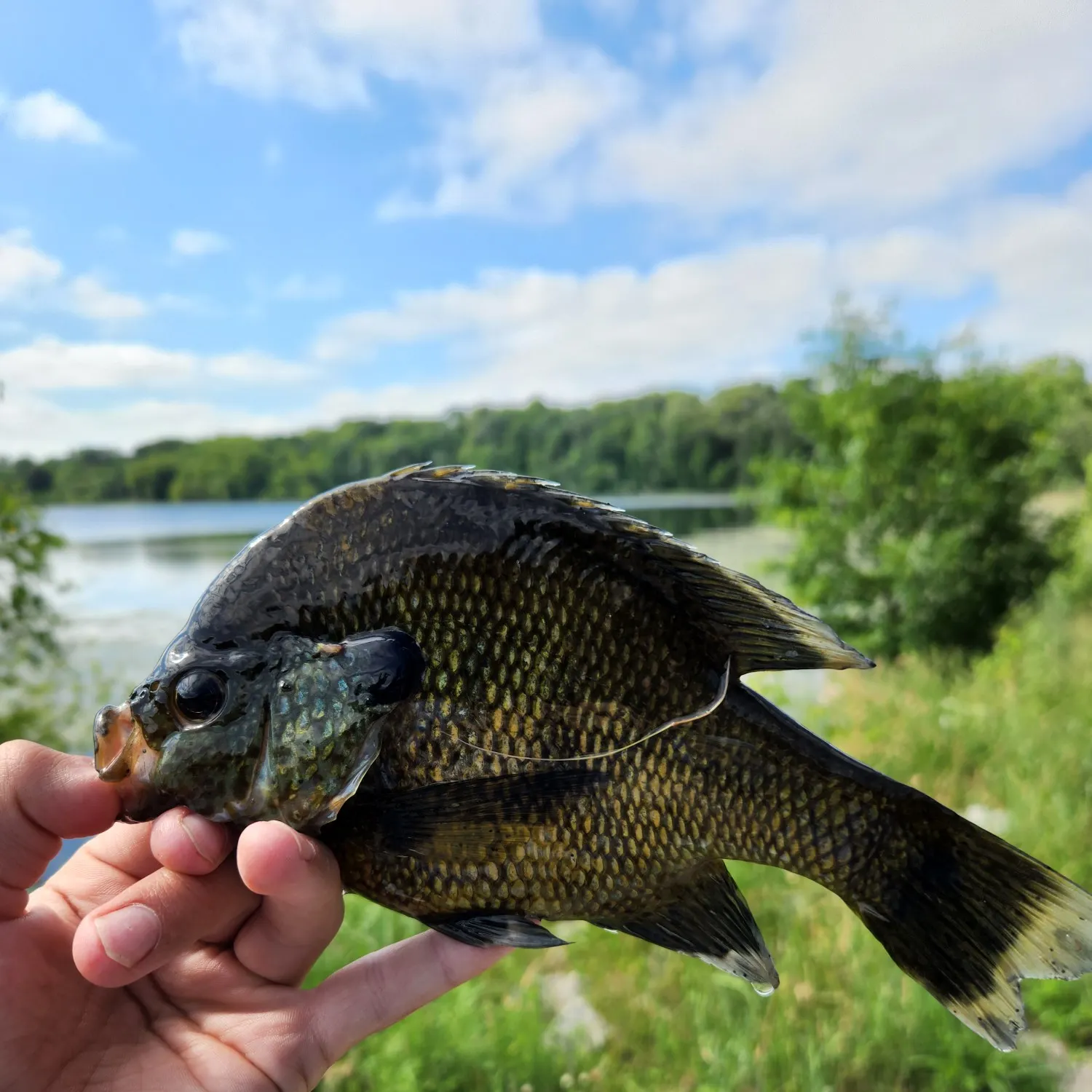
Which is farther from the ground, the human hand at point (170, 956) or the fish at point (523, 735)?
the fish at point (523, 735)

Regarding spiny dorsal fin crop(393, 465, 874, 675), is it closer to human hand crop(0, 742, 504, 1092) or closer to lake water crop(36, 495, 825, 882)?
human hand crop(0, 742, 504, 1092)

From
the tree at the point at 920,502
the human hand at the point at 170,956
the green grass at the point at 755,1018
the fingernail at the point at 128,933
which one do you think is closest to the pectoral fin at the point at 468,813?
the human hand at the point at 170,956

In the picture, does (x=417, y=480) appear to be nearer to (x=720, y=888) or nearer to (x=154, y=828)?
(x=154, y=828)

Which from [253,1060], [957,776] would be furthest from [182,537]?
[253,1060]

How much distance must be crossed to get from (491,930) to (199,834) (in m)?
0.54

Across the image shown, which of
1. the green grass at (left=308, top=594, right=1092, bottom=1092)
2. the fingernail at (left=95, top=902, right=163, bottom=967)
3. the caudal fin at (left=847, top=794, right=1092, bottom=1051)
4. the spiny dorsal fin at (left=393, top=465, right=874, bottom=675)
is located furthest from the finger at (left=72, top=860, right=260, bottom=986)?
the green grass at (left=308, top=594, right=1092, bottom=1092)

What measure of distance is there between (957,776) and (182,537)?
2166cm

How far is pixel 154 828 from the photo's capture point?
139cm

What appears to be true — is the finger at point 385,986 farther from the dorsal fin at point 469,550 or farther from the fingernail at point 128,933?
the dorsal fin at point 469,550

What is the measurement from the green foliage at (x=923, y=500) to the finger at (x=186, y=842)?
37.5 ft

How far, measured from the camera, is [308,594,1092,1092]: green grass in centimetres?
326

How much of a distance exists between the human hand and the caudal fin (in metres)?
0.86

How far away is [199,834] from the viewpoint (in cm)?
138

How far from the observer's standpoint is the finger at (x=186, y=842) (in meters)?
1.36
